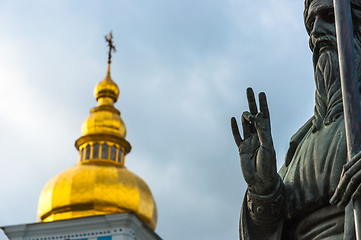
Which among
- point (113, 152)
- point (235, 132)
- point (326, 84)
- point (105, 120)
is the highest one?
point (105, 120)

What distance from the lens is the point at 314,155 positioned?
477 cm

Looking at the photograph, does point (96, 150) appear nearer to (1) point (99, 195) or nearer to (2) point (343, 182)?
(1) point (99, 195)

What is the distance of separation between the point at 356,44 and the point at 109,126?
119ft

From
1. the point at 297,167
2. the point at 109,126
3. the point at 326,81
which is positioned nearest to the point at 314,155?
the point at 297,167

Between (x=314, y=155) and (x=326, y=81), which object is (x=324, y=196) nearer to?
(x=314, y=155)

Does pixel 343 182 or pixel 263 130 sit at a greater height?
pixel 263 130

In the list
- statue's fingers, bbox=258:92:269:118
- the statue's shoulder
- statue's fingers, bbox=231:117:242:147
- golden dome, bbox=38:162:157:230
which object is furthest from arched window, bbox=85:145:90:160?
statue's fingers, bbox=258:92:269:118

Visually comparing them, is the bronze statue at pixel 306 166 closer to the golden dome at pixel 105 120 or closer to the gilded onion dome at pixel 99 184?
the gilded onion dome at pixel 99 184

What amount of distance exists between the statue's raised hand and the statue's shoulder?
0.86 feet

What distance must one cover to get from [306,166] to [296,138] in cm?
37

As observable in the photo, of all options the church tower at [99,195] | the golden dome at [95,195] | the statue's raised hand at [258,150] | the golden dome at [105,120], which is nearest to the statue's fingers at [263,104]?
the statue's raised hand at [258,150]

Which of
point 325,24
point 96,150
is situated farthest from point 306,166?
point 96,150

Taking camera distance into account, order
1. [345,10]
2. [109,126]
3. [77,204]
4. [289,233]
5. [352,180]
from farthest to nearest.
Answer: [109,126]
[77,204]
[289,233]
[345,10]
[352,180]

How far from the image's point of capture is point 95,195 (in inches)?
1441
